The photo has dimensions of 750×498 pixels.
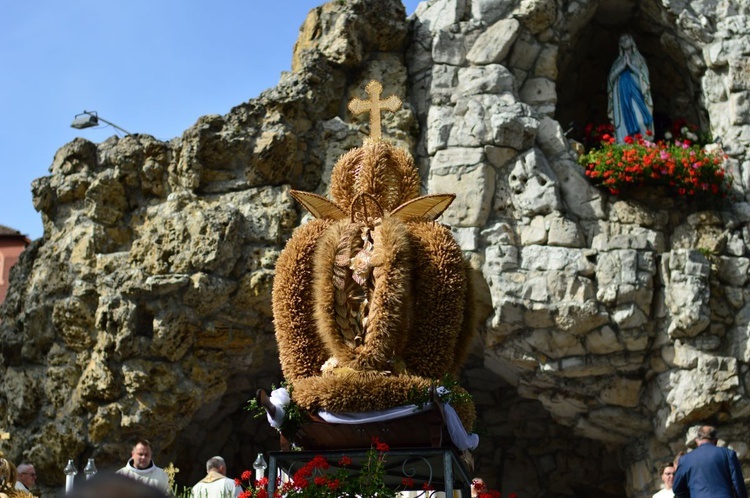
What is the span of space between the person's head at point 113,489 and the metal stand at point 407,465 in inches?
152

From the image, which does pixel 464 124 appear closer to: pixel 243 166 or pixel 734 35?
pixel 243 166

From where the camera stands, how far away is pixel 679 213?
36.8 ft

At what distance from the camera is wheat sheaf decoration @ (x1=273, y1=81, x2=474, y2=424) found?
20.2 ft

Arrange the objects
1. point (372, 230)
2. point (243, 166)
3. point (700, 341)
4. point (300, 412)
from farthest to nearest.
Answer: point (243, 166), point (700, 341), point (372, 230), point (300, 412)

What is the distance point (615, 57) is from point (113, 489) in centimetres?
1206

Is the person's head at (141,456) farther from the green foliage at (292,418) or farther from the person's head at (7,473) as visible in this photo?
the green foliage at (292,418)

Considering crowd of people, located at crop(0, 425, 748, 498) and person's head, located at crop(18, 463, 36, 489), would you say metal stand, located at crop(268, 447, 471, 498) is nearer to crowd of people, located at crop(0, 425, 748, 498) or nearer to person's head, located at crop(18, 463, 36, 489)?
crowd of people, located at crop(0, 425, 748, 498)

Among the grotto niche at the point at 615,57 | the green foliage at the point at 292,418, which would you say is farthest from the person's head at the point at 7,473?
the grotto niche at the point at 615,57

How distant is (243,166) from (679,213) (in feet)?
15.6

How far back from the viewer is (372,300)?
6.36 meters

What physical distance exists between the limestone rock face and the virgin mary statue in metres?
0.57

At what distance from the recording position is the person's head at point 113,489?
1772mm

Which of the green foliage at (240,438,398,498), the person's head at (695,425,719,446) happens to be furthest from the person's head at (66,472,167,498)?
the person's head at (695,425,719,446)

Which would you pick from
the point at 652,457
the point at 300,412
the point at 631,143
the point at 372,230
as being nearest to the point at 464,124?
the point at 631,143
